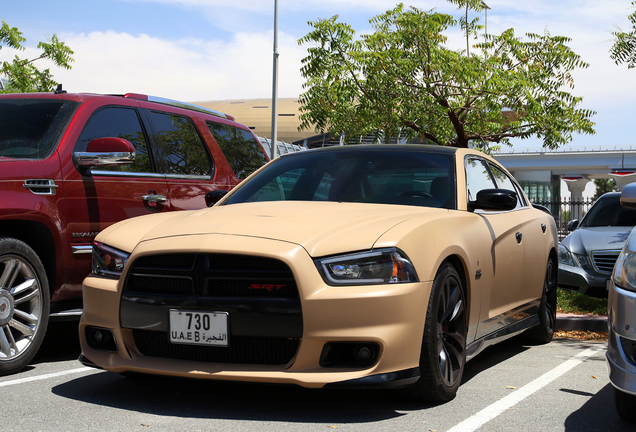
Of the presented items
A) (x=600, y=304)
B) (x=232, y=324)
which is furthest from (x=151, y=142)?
(x=600, y=304)

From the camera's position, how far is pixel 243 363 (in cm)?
378

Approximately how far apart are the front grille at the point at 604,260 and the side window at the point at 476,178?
12.9 feet

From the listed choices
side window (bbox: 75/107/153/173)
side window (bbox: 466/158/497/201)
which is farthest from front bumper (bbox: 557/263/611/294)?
side window (bbox: 75/107/153/173)

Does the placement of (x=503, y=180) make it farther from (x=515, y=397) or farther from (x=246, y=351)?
(x=246, y=351)

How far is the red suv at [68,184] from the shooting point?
497 cm

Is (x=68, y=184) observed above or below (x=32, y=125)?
below

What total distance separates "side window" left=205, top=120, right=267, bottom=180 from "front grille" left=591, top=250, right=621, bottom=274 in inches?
177

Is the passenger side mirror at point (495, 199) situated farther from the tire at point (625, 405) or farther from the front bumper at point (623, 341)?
the tire at point (625, 405)

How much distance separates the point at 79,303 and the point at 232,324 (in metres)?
2.29

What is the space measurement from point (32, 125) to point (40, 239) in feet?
3.22

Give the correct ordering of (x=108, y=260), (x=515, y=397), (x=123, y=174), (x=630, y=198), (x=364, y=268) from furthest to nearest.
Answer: (x=123, y=174)
(x=515, y=397)
(x=108, y=260)
(x=630, y=198)
(x=364, y=268)

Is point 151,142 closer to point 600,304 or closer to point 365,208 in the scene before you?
point 365,208

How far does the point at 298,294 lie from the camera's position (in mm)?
3668

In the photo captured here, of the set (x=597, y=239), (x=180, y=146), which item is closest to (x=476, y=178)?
(x=180, y=146)
